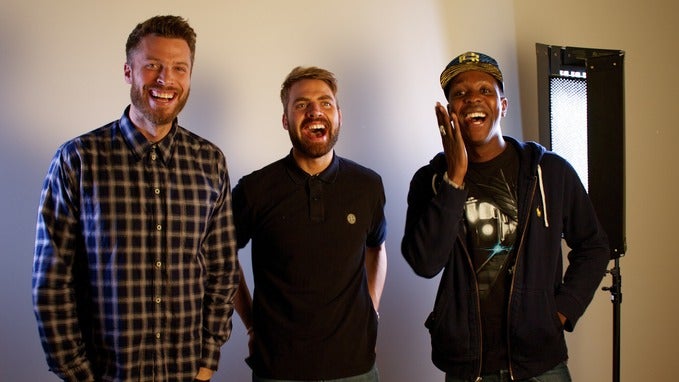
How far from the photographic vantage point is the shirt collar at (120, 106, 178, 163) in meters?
1.64

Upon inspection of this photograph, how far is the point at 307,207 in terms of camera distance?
191cm

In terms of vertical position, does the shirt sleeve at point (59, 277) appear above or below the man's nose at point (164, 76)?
below

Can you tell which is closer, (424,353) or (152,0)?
(152,0)

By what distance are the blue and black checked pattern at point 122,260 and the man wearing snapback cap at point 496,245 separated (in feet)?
2.38

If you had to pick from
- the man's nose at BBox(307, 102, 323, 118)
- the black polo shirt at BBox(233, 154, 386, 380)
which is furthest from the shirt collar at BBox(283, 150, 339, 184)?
the man's nose at BBox(307, 102, 323, 118)

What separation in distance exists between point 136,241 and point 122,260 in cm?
6

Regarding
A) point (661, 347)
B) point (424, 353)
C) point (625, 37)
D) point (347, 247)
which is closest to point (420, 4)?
point (625, 37)

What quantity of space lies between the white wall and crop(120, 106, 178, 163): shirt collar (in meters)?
0.49

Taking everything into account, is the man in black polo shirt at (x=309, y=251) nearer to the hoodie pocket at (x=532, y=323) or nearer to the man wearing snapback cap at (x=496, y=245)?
the man wearing snapback cap at (x=496, y=245)

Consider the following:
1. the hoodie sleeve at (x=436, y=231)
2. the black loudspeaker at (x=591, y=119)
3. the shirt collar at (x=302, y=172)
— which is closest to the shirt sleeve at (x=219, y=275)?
the shirt collar at (x=302, y=172)

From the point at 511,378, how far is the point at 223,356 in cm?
110

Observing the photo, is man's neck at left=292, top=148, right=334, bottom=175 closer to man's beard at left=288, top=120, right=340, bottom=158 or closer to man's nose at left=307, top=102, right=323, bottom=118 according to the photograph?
man's beard at left=288, top=120, right=340, bottom=158

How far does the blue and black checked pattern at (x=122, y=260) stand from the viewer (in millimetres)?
1538

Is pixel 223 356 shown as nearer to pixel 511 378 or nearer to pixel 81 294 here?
pixel 81 294
